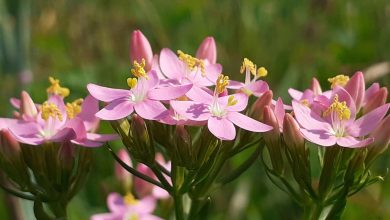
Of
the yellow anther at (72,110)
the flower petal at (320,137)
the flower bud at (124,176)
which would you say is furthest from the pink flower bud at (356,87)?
the flower bud at (124,176)

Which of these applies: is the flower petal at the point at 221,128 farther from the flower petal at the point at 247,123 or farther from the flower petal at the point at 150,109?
the flower petal at the point at 150,109

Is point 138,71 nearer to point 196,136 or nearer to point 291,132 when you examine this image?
point 196,136

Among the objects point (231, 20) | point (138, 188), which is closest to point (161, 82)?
A: point (138, 188)

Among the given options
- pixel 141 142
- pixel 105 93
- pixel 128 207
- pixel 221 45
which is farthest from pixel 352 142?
pixel 221 45

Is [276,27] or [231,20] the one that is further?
[276,27]

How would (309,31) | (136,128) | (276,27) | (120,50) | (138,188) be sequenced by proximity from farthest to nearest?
(120,50), (276,27), (309,31), (138,188), (136,128)

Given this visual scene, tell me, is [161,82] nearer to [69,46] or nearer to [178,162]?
[178,162]
